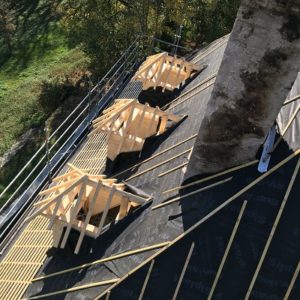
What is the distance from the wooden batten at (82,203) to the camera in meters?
10.3

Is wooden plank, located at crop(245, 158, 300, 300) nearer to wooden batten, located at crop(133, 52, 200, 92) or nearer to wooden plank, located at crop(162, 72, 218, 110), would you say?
wooden plank, located at crop(162, 72, 218, 110)

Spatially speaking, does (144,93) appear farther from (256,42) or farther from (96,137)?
(256,42)

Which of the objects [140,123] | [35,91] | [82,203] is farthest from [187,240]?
[35,91]

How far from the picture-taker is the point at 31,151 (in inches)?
969

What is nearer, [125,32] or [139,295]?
[139,295]

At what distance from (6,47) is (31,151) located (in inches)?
577

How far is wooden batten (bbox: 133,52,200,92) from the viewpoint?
17109 millimetres

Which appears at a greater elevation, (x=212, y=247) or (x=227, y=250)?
(x=227, y=250)

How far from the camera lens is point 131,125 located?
13562 mm

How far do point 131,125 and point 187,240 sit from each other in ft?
18.5

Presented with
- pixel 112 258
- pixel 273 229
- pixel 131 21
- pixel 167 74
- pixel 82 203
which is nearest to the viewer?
pixel 273 229

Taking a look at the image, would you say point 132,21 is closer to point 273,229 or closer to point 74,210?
point 74,210

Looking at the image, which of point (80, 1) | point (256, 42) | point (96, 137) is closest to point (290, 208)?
point (256, 42)

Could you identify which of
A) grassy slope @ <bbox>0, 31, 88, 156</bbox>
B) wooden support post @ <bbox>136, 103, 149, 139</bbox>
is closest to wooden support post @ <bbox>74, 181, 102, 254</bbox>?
wooden support post @ <bbox>136, 103, 149, 139</bbox>
